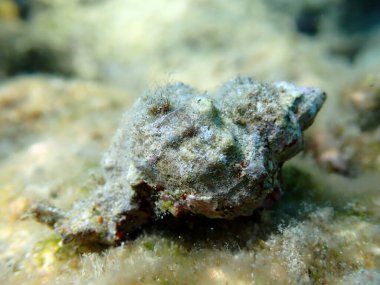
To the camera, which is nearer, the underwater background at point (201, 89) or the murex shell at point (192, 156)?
the murex shell at point (192, 156)

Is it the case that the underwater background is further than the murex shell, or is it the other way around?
the underwater background

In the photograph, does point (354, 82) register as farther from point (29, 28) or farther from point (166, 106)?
point (29, 28)

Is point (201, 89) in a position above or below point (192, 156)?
below

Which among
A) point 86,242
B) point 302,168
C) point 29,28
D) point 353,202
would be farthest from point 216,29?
point 86,242
